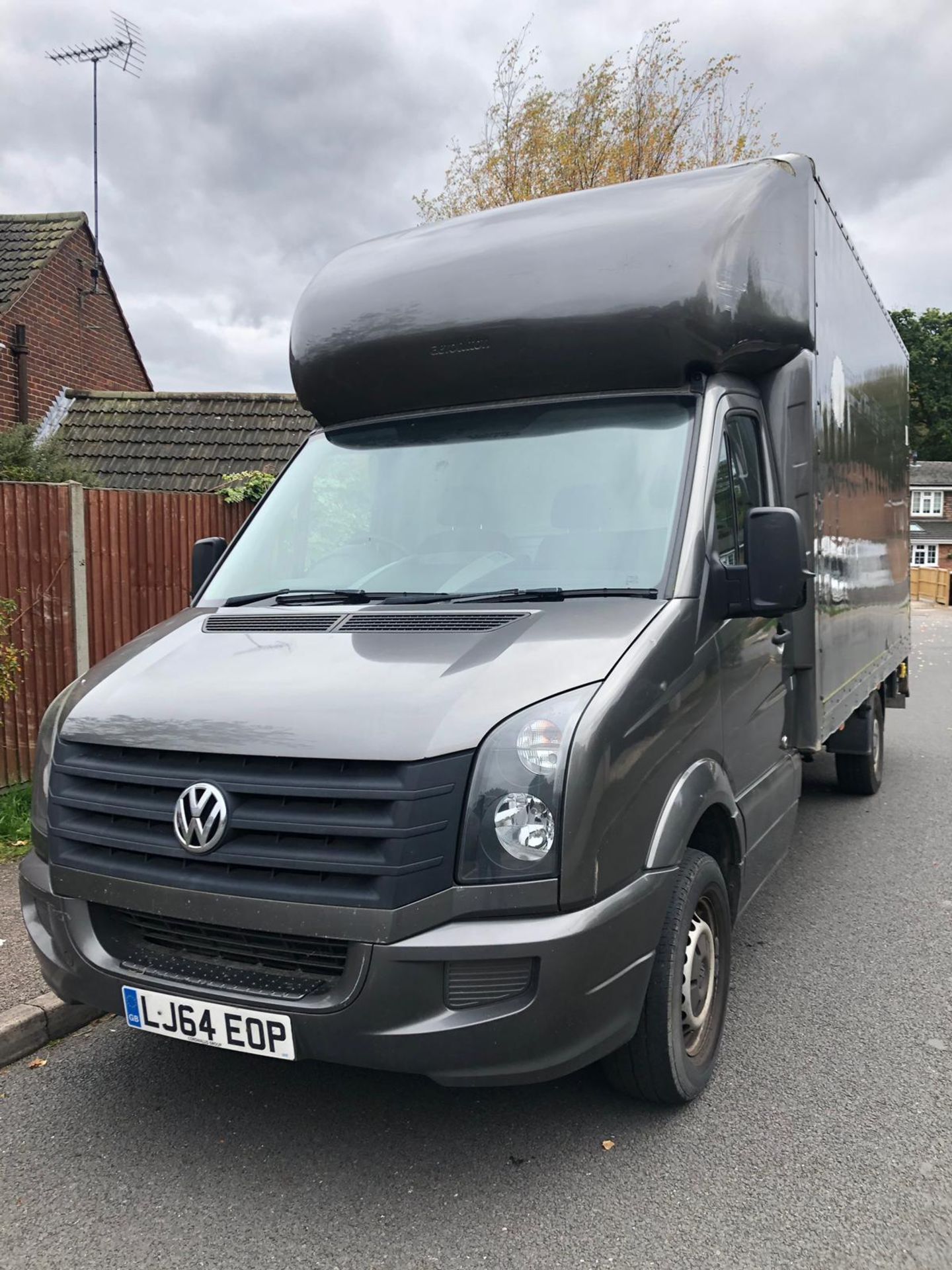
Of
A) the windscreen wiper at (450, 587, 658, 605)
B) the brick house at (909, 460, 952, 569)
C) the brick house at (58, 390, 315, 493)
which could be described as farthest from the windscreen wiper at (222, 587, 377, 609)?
the brick house at (909, 460, 952, 569)

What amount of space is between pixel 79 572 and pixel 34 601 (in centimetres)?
39

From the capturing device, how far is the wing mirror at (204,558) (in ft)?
14.9

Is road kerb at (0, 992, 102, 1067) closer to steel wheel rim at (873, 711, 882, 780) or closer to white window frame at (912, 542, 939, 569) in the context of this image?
steel wheel rim at (873, 711, 882, 780)

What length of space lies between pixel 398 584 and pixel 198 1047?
182 cm

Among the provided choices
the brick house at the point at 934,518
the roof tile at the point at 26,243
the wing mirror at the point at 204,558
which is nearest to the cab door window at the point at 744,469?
the wing mirror at the point at 204,558

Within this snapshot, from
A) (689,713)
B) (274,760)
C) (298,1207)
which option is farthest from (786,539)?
(298,1207)

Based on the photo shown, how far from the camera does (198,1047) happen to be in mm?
3738

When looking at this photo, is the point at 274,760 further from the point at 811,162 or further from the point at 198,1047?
the point at 811,162

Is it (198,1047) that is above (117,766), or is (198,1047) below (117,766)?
below

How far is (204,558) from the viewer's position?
457 centimetres

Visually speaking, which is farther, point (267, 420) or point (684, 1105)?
point (267, 420)

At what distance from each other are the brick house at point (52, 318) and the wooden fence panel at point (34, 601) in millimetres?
8094

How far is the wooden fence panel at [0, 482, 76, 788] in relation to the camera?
21.5 ft

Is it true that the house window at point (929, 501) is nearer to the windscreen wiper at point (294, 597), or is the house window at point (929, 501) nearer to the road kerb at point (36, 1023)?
the windscreen wiper at point (294, 597)
